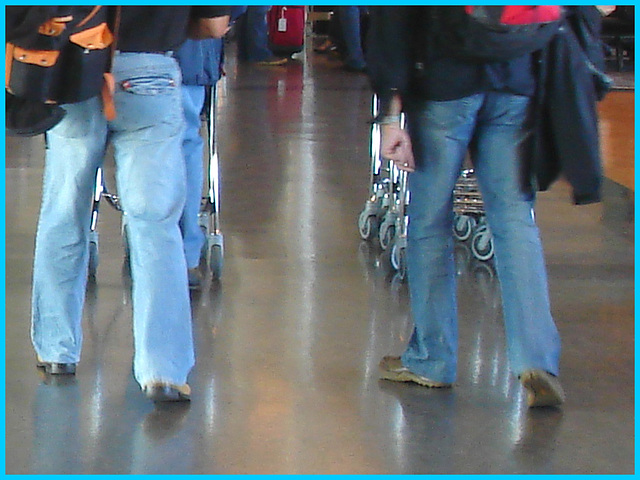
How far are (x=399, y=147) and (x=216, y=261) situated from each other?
1660mm

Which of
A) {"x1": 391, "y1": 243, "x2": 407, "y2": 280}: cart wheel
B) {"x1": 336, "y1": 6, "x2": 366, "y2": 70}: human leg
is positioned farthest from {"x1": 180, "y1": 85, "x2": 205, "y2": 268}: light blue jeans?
{"x1": 336, "y1": 6, "x2": 366, "y2": 70}: human leg

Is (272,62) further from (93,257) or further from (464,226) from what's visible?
(93,257)

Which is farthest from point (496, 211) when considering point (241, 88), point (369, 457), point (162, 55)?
point (241, 88)

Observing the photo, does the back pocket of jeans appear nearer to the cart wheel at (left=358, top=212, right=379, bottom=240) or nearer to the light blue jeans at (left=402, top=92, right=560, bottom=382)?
the light blue jeans at (left=402, top=92, right=560, bottom=382)

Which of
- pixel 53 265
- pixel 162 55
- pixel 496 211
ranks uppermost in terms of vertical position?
pixel 162 55

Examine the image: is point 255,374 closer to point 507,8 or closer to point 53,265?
point 53,265

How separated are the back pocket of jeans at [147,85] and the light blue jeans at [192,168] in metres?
1.05

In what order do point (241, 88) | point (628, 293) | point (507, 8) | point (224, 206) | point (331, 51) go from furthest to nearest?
1. point (331, 51)
2. point (241, 88)
3. point (224, 206)
4. point (628, 293)
5. point (507, 8)

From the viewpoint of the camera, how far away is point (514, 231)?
3191 millimetres

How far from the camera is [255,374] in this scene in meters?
3.55

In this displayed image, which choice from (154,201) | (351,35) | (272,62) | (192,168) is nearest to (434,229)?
(154,201)

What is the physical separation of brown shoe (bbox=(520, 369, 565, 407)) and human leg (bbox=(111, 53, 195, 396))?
3.27ft

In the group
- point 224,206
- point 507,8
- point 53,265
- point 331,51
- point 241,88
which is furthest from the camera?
point 331,51

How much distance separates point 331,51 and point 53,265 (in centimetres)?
1269
